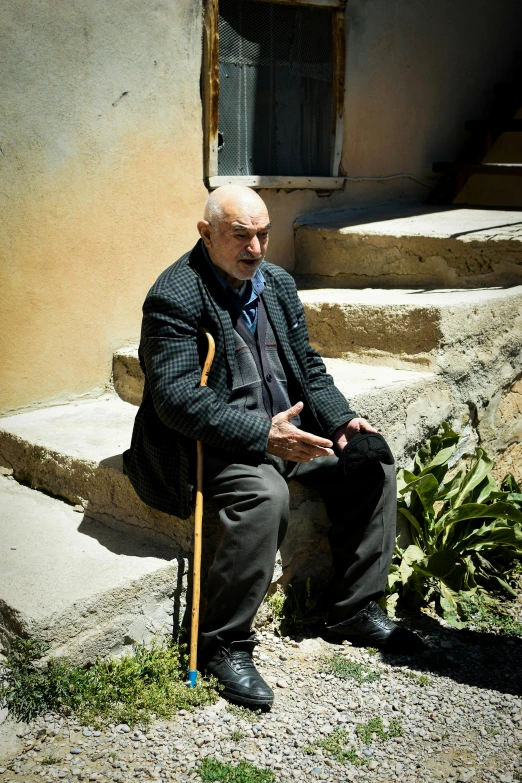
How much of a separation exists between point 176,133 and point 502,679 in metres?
3.30

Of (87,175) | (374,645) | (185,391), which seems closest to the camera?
(185,391)

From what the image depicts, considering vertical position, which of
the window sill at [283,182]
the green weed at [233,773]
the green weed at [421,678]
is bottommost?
the green weed at [421,678]

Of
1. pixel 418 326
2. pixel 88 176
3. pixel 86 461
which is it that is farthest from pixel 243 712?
pixel 88 176

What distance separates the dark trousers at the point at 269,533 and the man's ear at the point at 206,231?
789 mm

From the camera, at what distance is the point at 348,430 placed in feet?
11.4

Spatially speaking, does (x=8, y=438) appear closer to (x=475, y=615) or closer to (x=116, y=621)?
(x=116, y=621)

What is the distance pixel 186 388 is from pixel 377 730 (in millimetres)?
1336

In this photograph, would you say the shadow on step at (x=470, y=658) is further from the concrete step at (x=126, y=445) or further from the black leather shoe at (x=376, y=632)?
the concrete step at (x=126, y=445)

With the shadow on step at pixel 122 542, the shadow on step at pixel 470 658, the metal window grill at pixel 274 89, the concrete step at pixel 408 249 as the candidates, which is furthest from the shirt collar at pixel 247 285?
the metal window grill at pixel 274 89

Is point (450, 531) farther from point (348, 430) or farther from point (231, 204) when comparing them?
point (231, 204)

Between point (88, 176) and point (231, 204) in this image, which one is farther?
point (88, 176)

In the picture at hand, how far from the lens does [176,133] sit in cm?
482

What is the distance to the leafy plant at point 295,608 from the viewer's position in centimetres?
354

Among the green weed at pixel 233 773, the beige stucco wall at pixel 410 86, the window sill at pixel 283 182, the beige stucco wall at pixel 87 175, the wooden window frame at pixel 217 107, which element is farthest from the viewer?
A: the beige stucco wall at pixel 410 86
